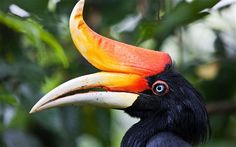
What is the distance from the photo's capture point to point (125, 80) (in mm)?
4586

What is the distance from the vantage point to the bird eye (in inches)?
184

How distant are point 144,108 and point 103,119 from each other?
1.58 meters

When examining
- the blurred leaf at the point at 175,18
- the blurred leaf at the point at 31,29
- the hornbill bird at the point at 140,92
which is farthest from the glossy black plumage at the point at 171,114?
the blurred leaf at the point at 31,29

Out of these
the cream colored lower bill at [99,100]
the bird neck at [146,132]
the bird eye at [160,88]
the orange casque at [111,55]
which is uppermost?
the orange casque at [111,55]

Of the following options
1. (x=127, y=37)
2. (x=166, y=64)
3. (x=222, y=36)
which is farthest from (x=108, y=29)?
(x=166, y=64)

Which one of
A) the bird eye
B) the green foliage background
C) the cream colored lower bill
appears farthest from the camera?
the green foliage background

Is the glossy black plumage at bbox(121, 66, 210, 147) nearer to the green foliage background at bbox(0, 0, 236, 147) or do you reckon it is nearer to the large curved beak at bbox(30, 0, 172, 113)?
the large curved beak at bbox(30, 0, 172, 113)

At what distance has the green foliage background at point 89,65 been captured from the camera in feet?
16.7

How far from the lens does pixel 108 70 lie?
4590mm

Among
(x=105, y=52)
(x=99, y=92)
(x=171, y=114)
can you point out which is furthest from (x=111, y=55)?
(x=171, y=114)

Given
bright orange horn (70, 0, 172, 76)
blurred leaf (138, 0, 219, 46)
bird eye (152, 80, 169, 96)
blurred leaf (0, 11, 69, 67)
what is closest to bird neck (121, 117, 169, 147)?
bird eye (152, 80, 169, 96)

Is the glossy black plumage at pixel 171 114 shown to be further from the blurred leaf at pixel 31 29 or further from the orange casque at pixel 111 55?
the blurred leaf at pixel 31 29

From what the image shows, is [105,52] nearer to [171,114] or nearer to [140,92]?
[140,92]

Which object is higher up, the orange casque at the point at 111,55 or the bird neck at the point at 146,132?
the orange casque at the point at 111,55
